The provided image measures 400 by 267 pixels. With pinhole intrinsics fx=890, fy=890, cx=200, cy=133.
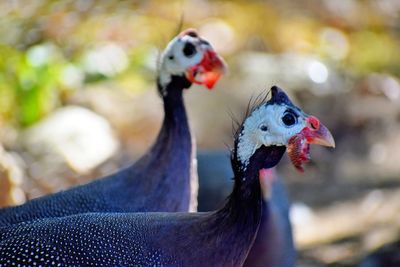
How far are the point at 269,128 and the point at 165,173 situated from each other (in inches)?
38.0

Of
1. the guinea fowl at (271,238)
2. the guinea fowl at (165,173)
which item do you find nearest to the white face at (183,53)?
the guinea fowl at (165,173)

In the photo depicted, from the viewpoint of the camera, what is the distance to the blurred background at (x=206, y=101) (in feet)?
17.6

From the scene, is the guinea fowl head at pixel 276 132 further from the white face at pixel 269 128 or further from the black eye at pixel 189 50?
the black eye at pixel 189 50

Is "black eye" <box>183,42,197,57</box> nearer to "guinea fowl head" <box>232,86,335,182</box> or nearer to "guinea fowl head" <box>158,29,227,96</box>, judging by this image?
"guinea fowl head" <box>158,29,227,96</box>

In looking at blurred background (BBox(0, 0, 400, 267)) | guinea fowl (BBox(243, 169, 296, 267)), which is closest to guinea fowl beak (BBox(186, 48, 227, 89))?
guinea fowl (BBox(243, 169, 296, 267))

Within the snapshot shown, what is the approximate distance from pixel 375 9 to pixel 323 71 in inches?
67.7

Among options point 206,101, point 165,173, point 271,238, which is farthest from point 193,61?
point 206,101

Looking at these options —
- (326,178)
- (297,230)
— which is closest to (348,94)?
(326,178)

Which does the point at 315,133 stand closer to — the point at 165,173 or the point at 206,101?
the point at 165,173

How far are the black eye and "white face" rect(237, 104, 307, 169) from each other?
100 cm

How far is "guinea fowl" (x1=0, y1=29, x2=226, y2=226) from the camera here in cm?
374

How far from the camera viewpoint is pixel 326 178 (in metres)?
6.31

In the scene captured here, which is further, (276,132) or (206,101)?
(206,101)

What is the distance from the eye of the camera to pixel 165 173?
395 cm
